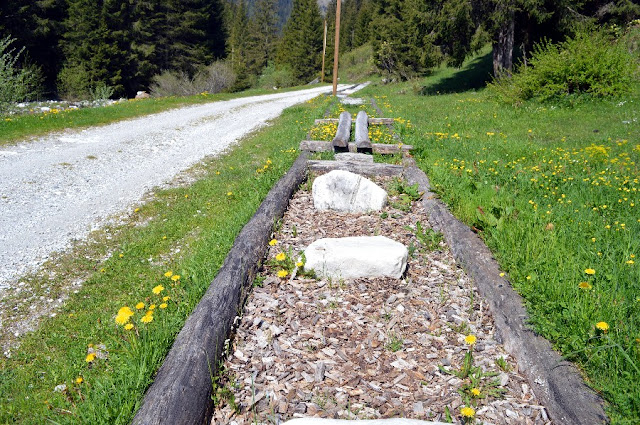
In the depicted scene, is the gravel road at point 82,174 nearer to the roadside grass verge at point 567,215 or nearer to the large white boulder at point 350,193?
the large white boulder at point 350,193

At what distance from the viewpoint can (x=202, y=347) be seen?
262cm

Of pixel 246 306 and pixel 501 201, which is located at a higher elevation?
pixel 501 201

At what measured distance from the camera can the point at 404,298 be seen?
3.61 meters

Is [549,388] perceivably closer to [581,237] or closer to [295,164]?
[581,237]

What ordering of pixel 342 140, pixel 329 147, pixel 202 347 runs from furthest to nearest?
pixel 329 147 → pixel 342 140 → pixel 202 347

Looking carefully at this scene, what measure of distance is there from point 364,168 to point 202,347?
5.01m

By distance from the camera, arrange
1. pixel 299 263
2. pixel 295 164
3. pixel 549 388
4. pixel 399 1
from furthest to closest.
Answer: pixel 399 1
pixel 295 164
pixel 299 263
pixel 549 388

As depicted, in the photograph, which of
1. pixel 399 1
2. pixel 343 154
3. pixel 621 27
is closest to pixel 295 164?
pixel 343 154

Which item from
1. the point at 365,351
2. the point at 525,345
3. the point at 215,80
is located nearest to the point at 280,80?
the point at 215,80

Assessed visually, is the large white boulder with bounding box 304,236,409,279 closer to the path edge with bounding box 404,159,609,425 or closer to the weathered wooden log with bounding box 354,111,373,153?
the path edge with bounding box 404,159,609,425

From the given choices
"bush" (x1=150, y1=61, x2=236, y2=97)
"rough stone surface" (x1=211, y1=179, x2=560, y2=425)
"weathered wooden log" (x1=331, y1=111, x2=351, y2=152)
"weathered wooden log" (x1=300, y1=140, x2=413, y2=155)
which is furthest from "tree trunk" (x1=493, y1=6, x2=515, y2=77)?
"bush" (x1=150, y1=61, x2=236, y2=97)

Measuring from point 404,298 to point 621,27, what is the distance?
18351 mm

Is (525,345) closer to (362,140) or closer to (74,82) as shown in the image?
(362,140)

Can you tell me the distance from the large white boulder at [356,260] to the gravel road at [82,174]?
3.02 metres
